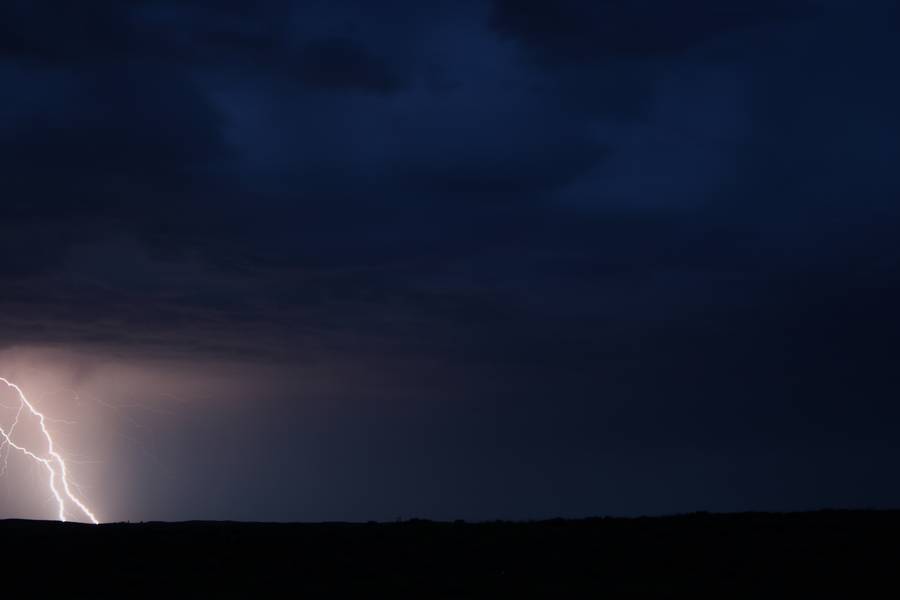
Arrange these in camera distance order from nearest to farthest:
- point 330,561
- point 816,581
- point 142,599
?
point 142,599 → point 816,581 → point 330,561

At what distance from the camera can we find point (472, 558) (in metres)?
19.9

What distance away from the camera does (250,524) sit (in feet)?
77.0

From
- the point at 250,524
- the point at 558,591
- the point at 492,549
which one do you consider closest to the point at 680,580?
the point at 558,591

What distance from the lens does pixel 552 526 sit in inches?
921

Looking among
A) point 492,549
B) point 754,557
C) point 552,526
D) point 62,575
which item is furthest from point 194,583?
point 754,557

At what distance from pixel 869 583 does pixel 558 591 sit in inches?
233

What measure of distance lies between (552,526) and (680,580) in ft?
19.0

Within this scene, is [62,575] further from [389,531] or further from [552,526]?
[552,526]

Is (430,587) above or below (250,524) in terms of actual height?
below

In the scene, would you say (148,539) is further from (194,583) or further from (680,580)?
(680,580)

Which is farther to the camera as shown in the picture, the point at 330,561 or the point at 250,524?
the point at 250,524

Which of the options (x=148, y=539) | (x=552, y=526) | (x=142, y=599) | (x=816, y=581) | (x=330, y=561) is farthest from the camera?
(x=552, y=526)

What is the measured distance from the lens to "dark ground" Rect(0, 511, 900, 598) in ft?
57.2

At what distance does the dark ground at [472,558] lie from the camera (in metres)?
17.4
